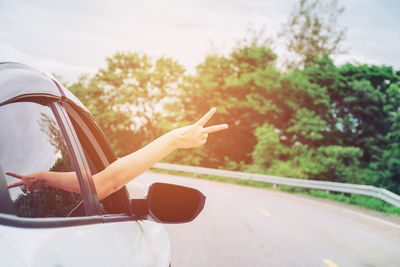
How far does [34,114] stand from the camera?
4.39 feet

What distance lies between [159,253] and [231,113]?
145 ft

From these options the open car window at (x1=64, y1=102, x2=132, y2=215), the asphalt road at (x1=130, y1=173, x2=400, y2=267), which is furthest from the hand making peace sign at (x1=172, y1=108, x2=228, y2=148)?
the asphalt road at (x1=130, y1=173, x2=400, y2=267)

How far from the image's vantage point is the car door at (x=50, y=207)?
3.36 feet

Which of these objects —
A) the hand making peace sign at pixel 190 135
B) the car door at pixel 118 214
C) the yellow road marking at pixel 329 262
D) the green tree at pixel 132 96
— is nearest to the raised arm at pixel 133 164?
the hand making peace sign at pixel 190 135

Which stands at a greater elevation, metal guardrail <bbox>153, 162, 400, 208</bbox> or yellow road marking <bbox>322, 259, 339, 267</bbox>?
yellow road marking <bbox>322, 259, 339, 267</bbox>

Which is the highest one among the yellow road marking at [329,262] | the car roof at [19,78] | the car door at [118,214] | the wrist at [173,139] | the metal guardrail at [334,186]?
the car roof at [19,78]

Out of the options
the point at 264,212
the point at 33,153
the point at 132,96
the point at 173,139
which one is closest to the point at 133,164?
the point at 173,139

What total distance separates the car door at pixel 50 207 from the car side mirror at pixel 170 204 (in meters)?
0.33

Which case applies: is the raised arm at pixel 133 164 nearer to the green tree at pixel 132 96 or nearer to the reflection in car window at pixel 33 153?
the reflection in car window at pixel 33 153

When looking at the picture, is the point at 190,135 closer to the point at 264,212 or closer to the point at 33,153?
the point at 33,153

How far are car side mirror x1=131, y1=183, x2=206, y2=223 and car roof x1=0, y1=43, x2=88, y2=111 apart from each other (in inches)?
36.9

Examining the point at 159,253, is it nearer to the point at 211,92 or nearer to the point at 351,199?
the point at 351,199

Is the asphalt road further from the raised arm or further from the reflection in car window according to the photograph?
the reflection in car window

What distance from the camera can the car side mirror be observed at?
2275mm
